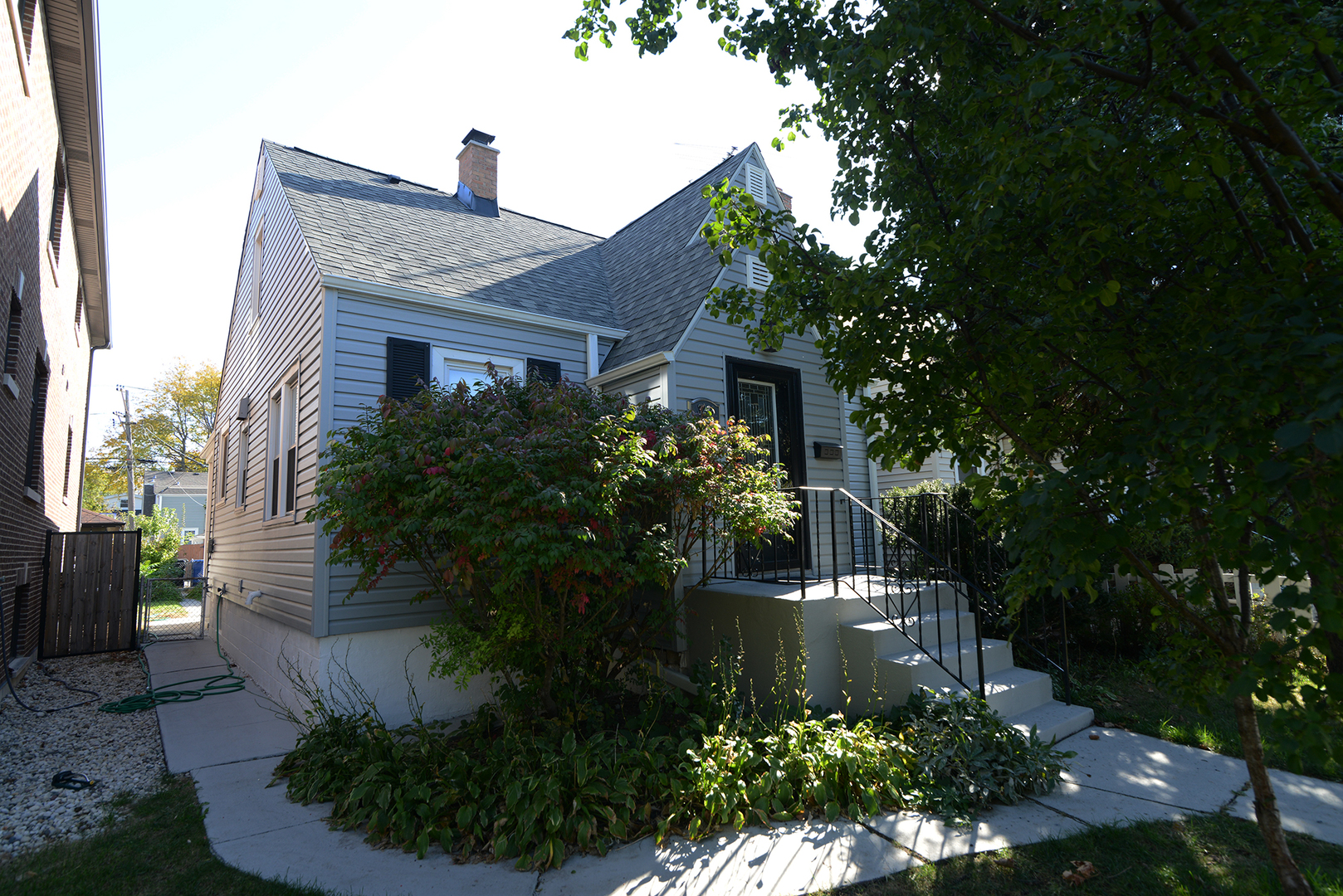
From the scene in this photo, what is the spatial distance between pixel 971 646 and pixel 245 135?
12.0 m

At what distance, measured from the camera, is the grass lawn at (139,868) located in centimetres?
336

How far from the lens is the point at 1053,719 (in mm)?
5074

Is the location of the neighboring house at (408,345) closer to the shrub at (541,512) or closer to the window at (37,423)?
the shrub at (541,512)

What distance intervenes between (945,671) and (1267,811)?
234cm

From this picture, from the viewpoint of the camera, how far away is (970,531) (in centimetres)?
721

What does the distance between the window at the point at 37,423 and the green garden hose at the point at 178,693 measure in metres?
3.05

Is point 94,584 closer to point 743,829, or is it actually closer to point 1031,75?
point 743,829

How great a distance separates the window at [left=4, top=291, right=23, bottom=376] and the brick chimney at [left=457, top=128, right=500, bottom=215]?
19.2ft

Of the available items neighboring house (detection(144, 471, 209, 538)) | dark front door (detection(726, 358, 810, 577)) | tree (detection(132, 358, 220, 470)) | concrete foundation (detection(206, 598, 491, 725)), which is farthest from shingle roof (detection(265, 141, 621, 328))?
neighboring house (detection(144, 471, 209, 538))

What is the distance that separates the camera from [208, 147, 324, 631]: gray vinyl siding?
6961 millimetres

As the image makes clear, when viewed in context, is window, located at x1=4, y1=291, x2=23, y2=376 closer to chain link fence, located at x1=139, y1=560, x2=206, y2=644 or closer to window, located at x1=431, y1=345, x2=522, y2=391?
window, located at x1=431, y1=345, x2=522, y2=391

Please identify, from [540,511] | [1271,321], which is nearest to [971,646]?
[540,511]

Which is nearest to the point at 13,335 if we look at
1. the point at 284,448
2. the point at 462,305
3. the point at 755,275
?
the point at 284,448

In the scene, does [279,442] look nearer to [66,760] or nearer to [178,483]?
[66,760]
